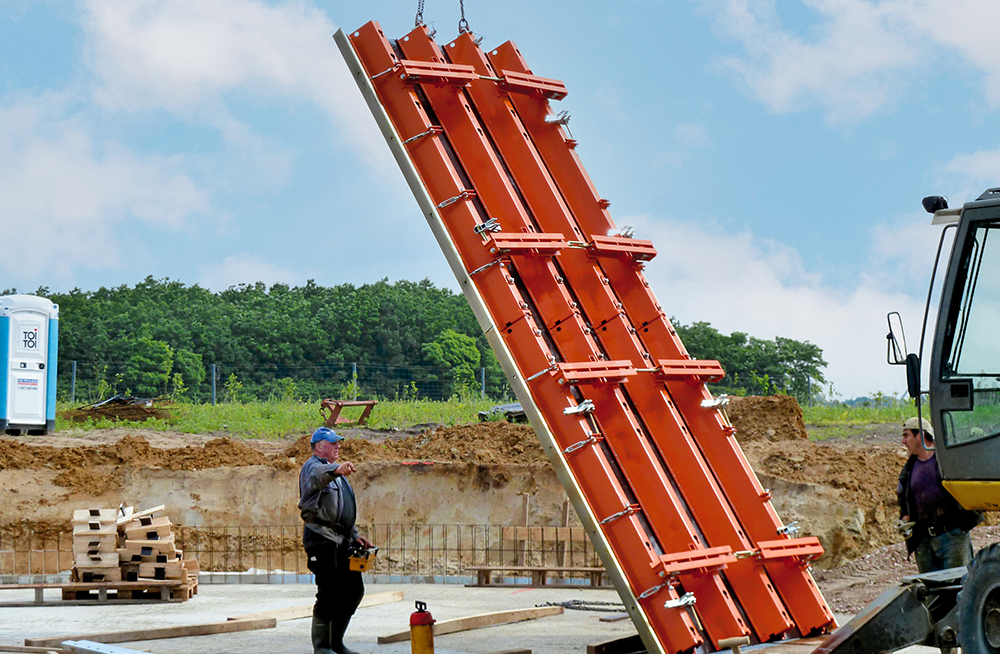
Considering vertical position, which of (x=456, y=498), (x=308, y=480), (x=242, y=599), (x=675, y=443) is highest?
(x=456, y=498)

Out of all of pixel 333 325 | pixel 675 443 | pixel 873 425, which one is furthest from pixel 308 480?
pixel 333 325

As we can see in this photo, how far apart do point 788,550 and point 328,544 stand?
3400mm

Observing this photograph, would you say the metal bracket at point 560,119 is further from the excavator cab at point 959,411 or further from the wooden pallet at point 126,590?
the wooden pallet at point 126,590

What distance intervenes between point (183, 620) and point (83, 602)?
2.09m

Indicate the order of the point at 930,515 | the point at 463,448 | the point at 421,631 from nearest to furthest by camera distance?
the point at 421,631 < the point at 930,515 < the point at 463,448

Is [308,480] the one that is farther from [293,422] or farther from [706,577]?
[293,422]

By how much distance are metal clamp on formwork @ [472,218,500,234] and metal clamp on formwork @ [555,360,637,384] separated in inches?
47.4

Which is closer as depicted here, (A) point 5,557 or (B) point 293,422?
(A) point 5,557

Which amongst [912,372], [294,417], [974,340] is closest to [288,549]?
[294,417]

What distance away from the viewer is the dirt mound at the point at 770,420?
61.7 ft

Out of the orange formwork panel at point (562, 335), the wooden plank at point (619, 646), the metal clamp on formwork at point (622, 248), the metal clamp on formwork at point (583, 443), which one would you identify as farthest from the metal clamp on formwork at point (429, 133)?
the wooden plank at point (619, 646)

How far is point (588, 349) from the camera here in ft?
25.6

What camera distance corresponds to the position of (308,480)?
7375 mm

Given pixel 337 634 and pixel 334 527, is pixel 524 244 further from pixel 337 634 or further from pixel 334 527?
pixel 337 634
